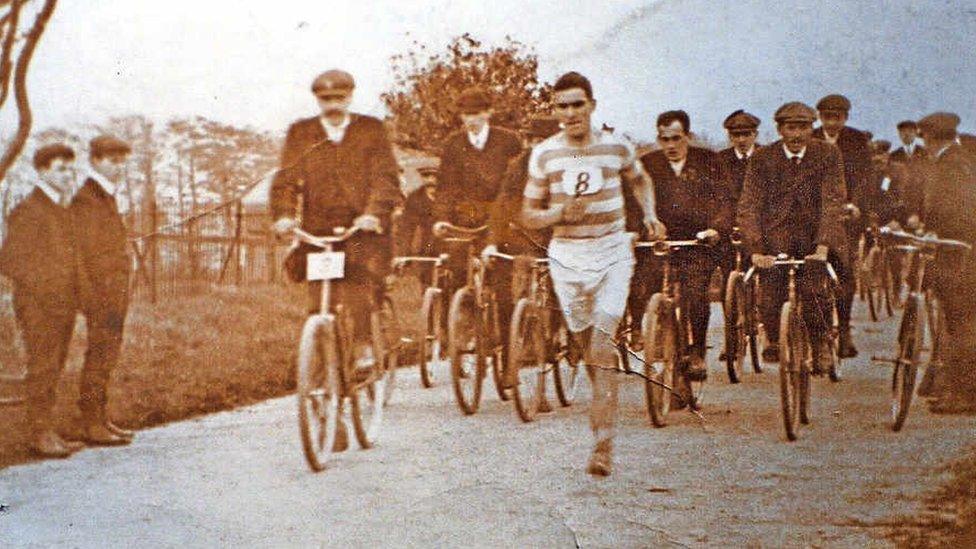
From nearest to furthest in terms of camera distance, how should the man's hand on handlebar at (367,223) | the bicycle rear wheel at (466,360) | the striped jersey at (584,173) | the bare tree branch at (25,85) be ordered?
the striped jersey at (584,173) → the man's hand on handlebar at (367,223) → the bicycle rear wheel at (466,360) → the bare tree branch at (25,85)

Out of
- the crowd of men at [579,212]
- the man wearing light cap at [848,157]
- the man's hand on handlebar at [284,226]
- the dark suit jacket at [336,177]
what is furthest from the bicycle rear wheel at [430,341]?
the man wearing light cap at [848,157]

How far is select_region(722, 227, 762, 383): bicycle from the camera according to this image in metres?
4.46

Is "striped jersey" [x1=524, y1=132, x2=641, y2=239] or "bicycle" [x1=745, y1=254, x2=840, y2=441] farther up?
"striped jersey" [x1=524, y1=132, x2=641, y2=239]

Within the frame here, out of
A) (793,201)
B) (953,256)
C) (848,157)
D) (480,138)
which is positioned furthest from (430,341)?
(953,256)

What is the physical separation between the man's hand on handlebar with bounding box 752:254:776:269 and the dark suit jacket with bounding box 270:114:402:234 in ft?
4.27

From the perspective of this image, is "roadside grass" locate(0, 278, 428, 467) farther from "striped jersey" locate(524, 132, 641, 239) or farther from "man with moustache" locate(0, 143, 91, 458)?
"striped jersey" locate(524, 132, 641, 239)

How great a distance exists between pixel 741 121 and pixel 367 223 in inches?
54.7

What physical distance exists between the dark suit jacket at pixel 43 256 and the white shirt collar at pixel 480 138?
1.54m

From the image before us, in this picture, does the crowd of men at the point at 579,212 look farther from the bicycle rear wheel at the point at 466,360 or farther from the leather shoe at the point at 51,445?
the bicycle rear wheel at the point at 466,360

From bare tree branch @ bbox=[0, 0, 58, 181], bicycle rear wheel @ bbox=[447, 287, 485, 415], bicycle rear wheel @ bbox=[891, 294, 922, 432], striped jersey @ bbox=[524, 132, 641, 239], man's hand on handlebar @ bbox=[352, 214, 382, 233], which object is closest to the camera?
striped jersey @ bbox=[524, 132, 641, 239]

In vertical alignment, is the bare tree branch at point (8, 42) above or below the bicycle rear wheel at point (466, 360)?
above

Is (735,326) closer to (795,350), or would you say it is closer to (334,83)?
(795,350)

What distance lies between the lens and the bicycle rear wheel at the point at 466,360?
4.59 meters

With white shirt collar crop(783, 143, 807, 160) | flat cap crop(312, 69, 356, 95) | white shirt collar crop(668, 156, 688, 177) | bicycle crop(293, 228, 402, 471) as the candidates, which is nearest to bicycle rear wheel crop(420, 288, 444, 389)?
bicycle crop(293, 228, 402, 471)
